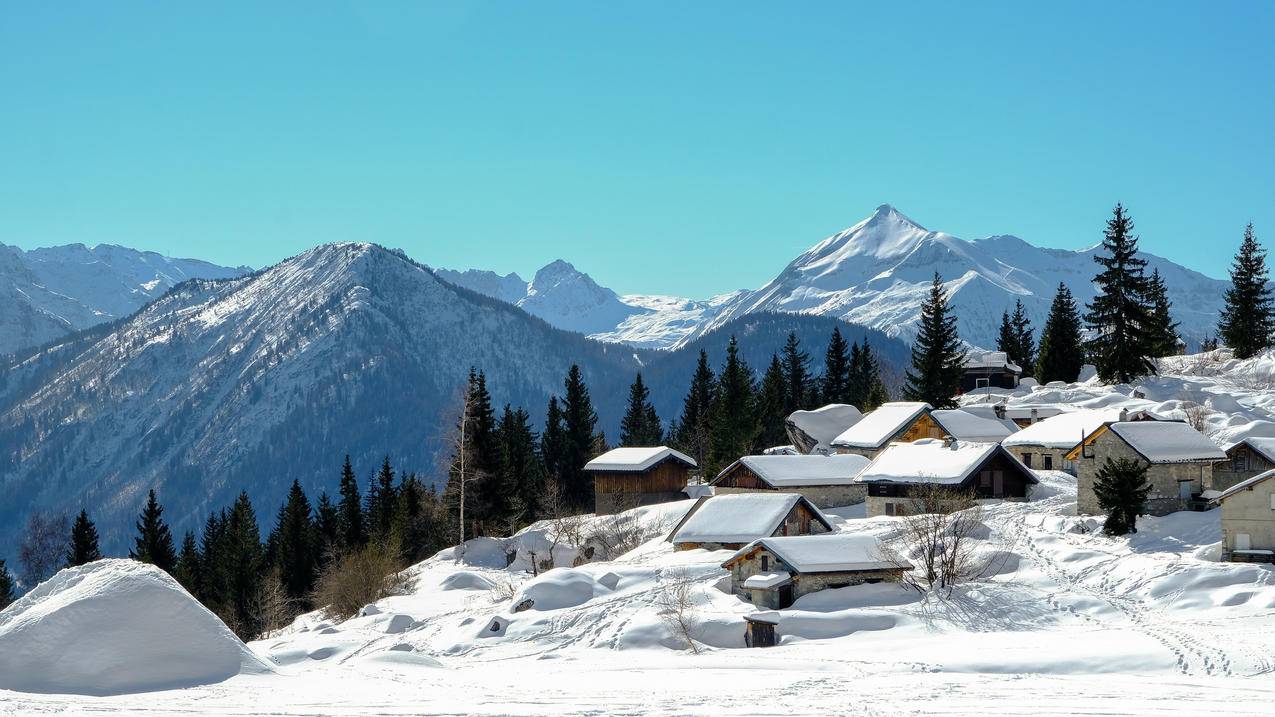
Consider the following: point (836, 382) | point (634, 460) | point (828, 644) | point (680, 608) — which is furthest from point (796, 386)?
point (828, 644)

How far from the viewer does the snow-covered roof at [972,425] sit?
7288cm

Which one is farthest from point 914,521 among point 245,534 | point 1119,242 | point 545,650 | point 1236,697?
point 245,534

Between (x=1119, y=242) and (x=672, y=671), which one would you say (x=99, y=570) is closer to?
(x=672, y=671)

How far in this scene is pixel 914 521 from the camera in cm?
5047

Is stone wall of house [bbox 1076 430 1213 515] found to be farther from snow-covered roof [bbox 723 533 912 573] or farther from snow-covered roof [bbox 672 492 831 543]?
snow-covered roof [bbox 672 492 831 543]

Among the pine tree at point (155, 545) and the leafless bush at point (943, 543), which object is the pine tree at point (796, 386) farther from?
the pine tree at point (155, 545)

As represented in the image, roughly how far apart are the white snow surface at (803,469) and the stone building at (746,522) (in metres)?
7.46

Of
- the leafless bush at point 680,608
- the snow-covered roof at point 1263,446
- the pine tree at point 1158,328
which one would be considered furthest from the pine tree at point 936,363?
the leafless bush at point 680,608

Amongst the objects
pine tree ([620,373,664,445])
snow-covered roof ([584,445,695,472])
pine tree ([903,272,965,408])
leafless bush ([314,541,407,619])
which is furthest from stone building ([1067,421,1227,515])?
pine tree ([620,373,664,445])

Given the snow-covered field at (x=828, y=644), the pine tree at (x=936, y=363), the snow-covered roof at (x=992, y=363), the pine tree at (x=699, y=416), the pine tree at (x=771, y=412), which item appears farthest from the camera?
the snow-covered roof at (x=992, y=363)

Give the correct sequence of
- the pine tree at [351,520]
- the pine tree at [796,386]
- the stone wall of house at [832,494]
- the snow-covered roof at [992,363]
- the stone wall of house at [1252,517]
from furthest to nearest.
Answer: the pine tree at [796,386], the snow-covered roof at [992,363], the pine tree at [351,520], the stone wall of house at [832,494], the stone wall of house at [1252,517]

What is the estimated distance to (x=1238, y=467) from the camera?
5372 centimetres

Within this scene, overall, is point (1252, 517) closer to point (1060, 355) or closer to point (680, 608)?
point (680, 608)

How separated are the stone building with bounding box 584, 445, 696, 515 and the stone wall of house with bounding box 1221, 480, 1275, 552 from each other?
3890cm
